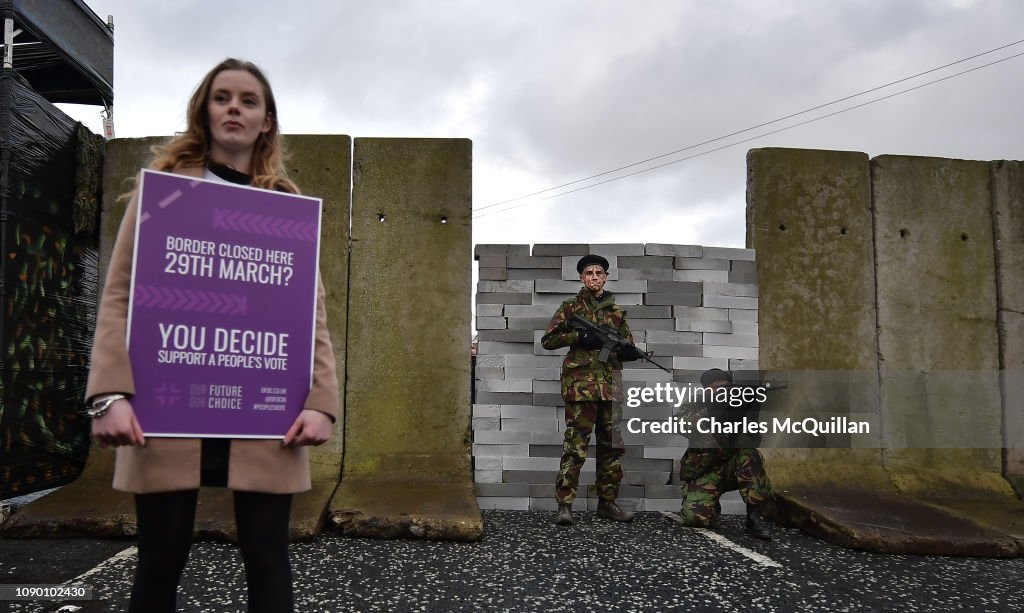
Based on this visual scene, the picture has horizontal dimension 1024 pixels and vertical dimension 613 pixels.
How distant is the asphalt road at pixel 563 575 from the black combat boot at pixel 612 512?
0.40 meters

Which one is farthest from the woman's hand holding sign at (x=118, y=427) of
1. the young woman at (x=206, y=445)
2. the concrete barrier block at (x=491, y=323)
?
the concrete barrier block at (x=491, y=323)

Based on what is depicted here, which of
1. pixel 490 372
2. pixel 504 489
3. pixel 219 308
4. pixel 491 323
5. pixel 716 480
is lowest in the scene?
pixel 504 489

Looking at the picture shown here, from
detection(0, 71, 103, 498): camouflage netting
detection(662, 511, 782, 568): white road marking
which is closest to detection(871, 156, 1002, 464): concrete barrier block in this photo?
detection(662, 511, 782, 568): white road marking

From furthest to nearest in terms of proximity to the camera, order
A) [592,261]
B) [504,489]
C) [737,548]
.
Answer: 1. [504,489]
2. [592,261]
3. [737,548]

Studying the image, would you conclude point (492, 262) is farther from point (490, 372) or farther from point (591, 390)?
point (591, 390)

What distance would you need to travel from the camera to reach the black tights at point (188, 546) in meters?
1.32

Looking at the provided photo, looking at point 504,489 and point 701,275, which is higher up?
point 701,275

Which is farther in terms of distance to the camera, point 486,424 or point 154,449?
point 486,424

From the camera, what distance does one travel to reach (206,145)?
1.51 m

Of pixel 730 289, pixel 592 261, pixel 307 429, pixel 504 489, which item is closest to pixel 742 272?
pixel 730 289

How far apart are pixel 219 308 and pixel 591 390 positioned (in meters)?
3.20

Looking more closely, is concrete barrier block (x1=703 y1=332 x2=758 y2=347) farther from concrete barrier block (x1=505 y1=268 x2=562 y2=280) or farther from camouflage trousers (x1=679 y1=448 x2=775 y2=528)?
concrete barrier block (x1=505 y1=268 x2=562 y2=280)

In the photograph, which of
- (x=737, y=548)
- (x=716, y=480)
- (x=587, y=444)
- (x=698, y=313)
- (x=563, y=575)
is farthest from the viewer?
(x=698, y=313)

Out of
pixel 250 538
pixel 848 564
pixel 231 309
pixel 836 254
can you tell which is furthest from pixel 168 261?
pixel 836 254
